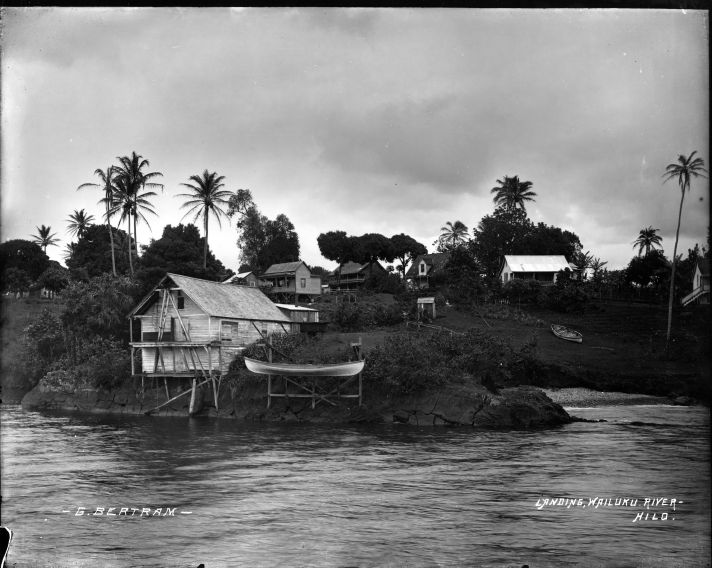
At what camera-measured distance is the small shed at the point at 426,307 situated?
4944 centimetres

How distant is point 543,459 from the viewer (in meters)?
19.2

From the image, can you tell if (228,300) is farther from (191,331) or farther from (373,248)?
(373,248)

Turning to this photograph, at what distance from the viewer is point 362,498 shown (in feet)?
46.4

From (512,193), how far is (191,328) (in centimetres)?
5250

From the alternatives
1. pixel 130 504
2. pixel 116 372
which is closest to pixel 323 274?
pixel 116 372

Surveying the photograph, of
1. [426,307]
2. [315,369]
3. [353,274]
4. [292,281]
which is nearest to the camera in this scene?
[315,369]

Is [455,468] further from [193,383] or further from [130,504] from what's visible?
[193,383]

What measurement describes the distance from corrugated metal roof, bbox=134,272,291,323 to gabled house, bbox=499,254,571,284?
93.7ft

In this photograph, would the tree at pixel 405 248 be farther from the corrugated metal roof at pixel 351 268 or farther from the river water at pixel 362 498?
the river water at pixel 362 498

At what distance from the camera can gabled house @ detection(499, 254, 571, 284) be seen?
62.2 meters

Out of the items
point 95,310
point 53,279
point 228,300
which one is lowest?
point 95,310

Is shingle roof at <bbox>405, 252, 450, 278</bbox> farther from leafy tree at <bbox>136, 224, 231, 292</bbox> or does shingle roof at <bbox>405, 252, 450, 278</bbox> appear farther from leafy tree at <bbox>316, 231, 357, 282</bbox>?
leafy tree at <bbox>136, 224, 231, 292</bbox>

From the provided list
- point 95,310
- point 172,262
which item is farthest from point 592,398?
point 172,262

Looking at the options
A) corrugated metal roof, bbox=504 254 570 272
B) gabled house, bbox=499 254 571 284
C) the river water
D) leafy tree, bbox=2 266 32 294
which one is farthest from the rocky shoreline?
corrugated metal roof, bbox=504 254 570 272
